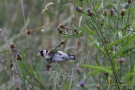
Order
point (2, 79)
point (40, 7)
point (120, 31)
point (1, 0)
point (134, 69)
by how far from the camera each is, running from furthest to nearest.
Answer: point (1, 0)
point (40, 7)
point (2, 79)
point (120, 31)
point (134, 69)

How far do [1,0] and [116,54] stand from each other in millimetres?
2948

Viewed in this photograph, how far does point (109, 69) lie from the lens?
144 cm

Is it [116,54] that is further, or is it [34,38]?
[34,38]

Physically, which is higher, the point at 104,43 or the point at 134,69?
the point at 104,43

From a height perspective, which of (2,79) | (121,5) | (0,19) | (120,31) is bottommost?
(2,79)

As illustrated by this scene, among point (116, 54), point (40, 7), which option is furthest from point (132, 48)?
point (40, 7)

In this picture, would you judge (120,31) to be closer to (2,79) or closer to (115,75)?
(115,75)

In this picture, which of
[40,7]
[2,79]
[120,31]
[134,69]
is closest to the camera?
[134,69]

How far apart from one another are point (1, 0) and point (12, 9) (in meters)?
0.16

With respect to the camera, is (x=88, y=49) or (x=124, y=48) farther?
(x=88, y=49)

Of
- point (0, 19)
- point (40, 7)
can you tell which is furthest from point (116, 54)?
point (0, 19)

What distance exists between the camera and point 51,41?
358 centimetres

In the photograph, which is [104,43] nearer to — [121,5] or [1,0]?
[121,5]

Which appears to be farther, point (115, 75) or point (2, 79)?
point (2, 79)
